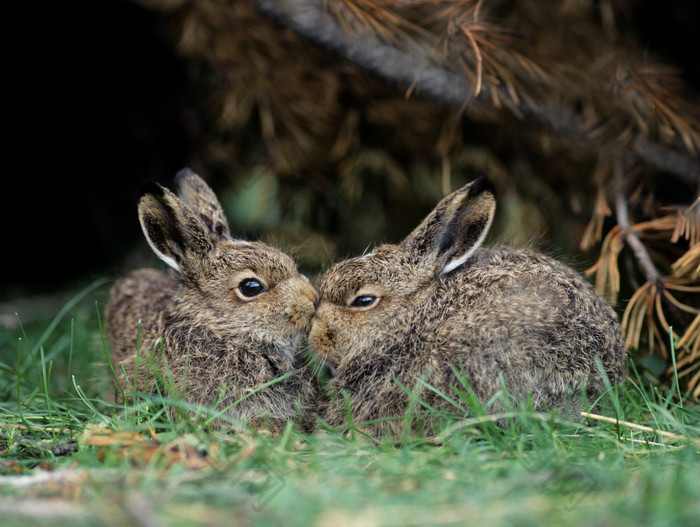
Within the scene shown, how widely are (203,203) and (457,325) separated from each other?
6.22 ft

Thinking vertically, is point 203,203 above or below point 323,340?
above

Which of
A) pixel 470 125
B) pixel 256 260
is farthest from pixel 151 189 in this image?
pixel 470 125

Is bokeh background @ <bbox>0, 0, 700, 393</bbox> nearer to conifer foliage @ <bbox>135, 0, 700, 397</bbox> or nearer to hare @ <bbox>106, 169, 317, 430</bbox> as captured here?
conifer foliage @ <bbox>135, 0, 700, 397</bbox>

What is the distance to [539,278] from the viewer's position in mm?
3809

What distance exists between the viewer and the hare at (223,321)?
3.89 meters

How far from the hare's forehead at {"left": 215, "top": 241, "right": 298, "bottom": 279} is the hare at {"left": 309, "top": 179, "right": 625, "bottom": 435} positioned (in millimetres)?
263

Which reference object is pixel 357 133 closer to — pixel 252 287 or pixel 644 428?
pixel 252 287

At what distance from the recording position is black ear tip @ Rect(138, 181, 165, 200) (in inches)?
156

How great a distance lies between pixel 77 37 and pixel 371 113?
9.69 feet

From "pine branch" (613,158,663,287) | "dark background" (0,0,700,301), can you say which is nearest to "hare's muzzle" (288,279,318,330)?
"pine branch" (613,158,663,287)

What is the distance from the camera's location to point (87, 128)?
7.16 meters

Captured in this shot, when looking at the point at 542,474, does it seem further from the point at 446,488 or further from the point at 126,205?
the point at 126,205

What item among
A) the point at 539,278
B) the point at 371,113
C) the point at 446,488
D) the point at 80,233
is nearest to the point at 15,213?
→ the point at 80,233

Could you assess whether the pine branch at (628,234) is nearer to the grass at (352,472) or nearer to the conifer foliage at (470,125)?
the conifer foliage at (470,125)
